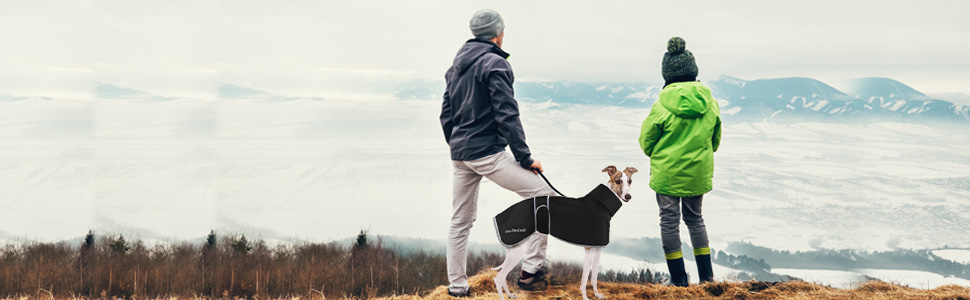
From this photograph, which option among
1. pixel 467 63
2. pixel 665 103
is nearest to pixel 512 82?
pixel 467 63

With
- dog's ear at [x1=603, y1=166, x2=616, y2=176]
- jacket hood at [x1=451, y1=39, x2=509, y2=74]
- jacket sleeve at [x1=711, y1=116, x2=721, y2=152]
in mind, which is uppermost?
jacket hood at [x1=451, y1=39, x2=509, y2=74]

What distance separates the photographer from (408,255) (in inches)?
239

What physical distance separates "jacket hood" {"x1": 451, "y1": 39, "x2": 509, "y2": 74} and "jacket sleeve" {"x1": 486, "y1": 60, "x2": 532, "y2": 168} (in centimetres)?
23

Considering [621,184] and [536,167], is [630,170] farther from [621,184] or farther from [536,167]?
[536,167]

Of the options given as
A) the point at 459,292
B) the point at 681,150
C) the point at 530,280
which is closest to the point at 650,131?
the point at 681,150

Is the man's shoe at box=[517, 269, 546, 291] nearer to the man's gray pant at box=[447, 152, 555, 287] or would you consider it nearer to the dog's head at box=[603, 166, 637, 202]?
the man's gray pant at box=[447, 152, 555, 287]

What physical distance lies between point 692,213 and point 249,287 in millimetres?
4074

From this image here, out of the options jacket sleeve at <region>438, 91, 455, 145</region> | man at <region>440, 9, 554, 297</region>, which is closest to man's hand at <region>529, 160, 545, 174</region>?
man at <region>440, 9, 554, 297</region>

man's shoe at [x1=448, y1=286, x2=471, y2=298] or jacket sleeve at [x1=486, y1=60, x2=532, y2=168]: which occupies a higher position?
jacket sleeve at [x1=486, y1=60, x2=532, y2=168]

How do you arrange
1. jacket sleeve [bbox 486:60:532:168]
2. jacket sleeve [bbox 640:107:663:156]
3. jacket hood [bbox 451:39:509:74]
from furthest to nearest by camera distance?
jacket sleeve [bbox 640:107:663:156], jacket hood [bbox 451:39:509:74], jacket sleeve [bbox 486:60:532:168]

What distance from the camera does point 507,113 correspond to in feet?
13.7

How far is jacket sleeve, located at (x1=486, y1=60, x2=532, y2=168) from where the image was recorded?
4.16 meters

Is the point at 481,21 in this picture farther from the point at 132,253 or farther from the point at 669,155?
the point at 132,253

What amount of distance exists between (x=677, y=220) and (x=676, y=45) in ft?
4.86
